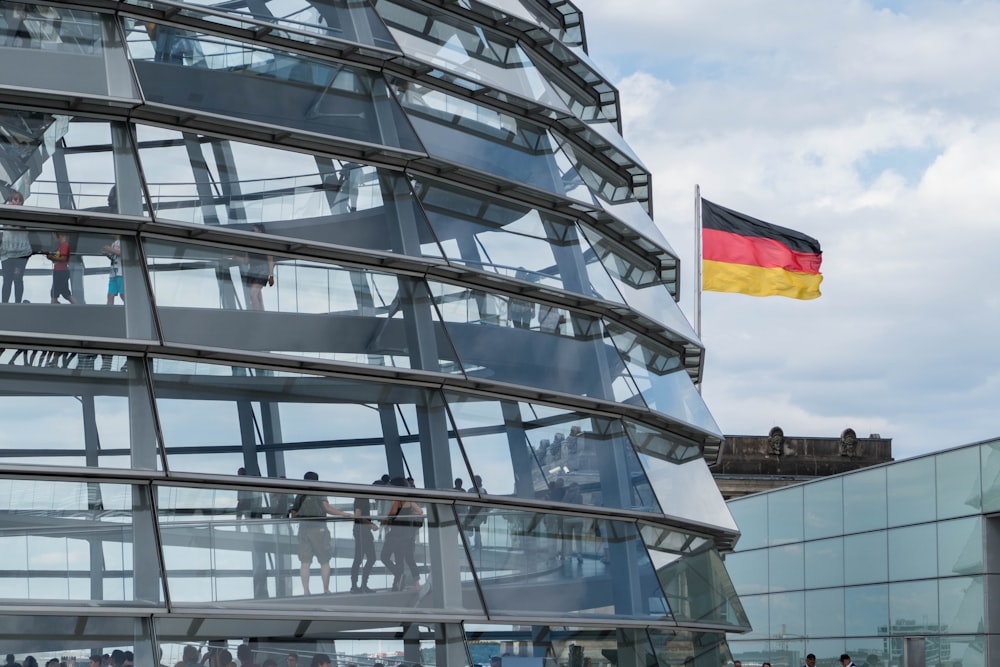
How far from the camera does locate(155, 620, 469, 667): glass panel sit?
11.8m

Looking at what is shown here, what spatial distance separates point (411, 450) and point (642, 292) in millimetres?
4895

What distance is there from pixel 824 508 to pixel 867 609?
9.54 feet

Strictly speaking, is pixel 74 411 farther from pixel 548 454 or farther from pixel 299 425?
pixel 548 454

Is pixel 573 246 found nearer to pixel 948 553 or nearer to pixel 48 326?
pixel 48 326

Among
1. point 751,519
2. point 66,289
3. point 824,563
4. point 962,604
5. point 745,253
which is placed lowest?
point 962,604

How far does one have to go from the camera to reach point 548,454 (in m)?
14.4

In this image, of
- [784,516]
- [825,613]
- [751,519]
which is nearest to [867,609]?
[825,613]

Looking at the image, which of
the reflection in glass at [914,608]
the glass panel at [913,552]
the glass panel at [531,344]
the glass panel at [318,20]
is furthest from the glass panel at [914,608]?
the glass panel at [318,20]

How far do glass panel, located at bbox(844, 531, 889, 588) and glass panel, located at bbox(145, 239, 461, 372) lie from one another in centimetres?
2149

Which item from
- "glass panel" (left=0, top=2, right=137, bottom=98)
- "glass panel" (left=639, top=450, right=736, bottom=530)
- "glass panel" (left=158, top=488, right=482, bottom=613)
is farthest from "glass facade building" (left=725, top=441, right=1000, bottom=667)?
"glass panel" (left=0, top=2, right=137, bottom=98)

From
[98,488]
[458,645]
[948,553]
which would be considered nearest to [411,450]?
[458,645]

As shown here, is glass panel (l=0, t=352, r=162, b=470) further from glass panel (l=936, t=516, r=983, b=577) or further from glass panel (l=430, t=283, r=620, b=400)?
glass panel (l=936, t=516, r=983, b=577)

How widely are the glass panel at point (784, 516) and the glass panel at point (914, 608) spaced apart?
15.7ft

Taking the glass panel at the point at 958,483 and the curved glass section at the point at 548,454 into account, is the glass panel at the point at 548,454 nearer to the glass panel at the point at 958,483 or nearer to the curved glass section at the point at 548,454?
the curved glass section at the point at 548,454
